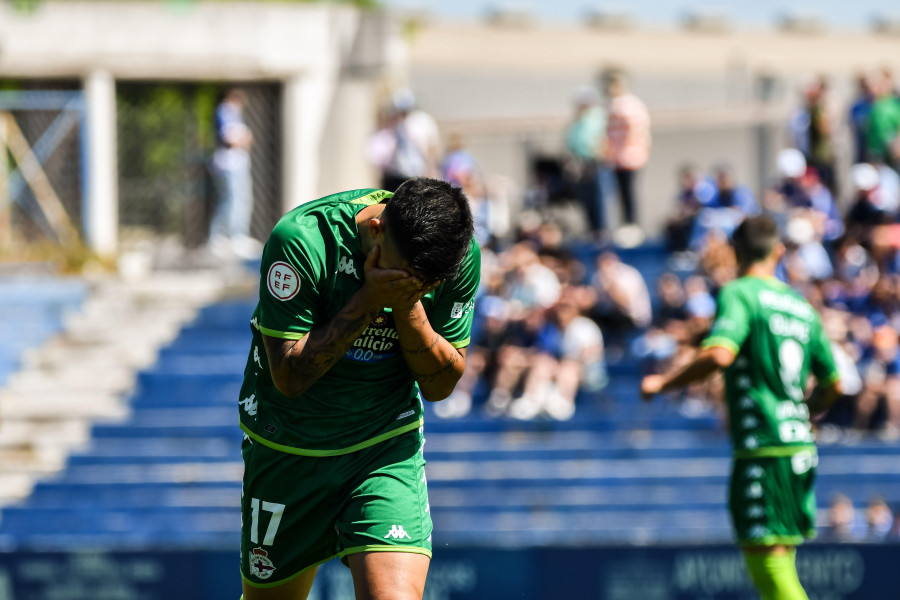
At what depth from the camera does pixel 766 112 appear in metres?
16.9

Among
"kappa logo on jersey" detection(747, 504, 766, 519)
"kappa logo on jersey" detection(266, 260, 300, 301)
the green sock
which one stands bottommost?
the green sock

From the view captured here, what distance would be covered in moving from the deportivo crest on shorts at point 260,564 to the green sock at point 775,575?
92.5 inches

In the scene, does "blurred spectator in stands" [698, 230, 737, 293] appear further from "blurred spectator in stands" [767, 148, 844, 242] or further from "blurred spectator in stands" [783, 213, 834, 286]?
"blurred spectator in stands" [767, 148, 844, 242]

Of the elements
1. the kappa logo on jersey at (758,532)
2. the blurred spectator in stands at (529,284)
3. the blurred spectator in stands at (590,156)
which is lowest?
the kappa logo on jersey at (758,532)

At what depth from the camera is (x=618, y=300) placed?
12.8 m

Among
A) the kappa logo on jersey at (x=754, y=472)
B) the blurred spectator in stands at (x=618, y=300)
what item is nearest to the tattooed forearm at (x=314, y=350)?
the kappa logo on jersey at (x=754, y=472)

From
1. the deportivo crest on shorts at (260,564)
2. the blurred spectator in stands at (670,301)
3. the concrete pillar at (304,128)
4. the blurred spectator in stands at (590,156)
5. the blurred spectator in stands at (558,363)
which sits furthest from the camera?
the concrete pillar at (304,128)

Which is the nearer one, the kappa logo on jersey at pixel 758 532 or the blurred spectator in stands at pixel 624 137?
the kappa logo on jersey at pixel 758 532

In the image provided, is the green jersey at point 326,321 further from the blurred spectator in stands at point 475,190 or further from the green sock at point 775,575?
the blurred spectator in stands at point 475,190

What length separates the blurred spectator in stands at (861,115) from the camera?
13938 millimetres

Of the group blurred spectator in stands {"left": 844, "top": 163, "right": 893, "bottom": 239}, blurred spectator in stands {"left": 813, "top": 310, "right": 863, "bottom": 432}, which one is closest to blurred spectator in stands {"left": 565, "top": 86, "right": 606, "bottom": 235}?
blurred spectator in stands {"left": 844, "top": 163, "right": 893, "bottom": 239}

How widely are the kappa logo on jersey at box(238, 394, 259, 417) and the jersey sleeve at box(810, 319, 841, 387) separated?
2686mm

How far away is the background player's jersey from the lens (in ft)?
18.6

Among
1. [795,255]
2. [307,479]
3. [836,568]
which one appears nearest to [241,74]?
[795,255]
